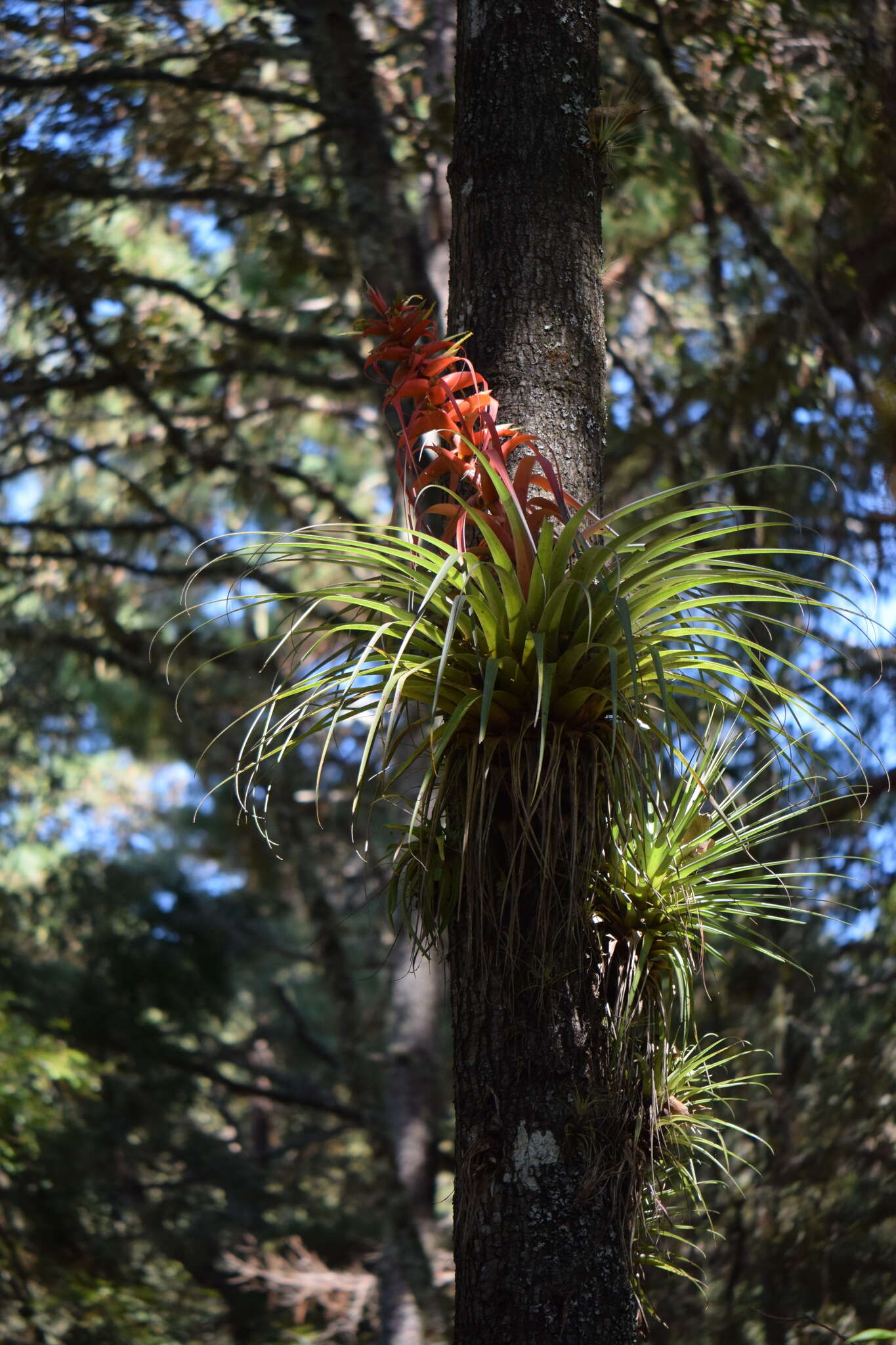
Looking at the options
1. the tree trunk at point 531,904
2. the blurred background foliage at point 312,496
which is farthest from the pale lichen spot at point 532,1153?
the blurred background foliage at point 312,496

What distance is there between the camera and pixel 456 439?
1600mm

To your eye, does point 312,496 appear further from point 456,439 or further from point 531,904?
point 531,904

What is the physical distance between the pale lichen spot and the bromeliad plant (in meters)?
0.09

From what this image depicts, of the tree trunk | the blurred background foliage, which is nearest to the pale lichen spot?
the tree trunk

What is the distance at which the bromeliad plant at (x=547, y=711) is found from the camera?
1.40 meters

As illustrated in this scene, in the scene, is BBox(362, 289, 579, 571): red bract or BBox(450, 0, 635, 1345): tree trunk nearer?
BBox(450, 0, 635, 1345): tree trunk

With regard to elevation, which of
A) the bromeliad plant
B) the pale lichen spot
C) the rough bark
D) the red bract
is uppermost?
the rough bark

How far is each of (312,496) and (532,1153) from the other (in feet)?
21.8

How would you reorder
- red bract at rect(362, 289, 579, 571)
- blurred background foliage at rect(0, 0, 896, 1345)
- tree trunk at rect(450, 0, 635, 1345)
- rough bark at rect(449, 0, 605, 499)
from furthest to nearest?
blurred background foliage at rect(0, 0, 896, 1345) → rough bark at rect(449, 0, 605, 499) → red bract at rect(362, 289, 579, 571) → tree trunk at rect(450, 0, 635, 1345)

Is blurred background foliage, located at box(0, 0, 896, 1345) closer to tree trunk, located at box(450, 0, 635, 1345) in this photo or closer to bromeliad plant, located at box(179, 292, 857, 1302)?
tree trunk, located at box(450, 0, 635, 1345)

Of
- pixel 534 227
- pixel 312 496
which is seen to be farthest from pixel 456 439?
pixel 312 496

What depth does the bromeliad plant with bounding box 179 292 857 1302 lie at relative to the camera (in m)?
1.40

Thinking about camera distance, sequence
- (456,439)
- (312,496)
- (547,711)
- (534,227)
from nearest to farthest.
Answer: (547,711) < (456,439) < (534,227) < (312,496)

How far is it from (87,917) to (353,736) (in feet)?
11.3
